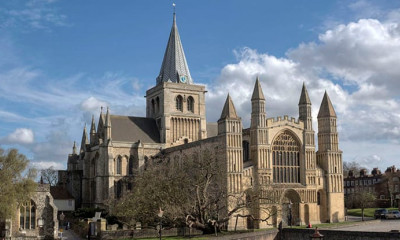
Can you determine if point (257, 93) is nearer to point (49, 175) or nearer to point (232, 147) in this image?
point (232, 147)

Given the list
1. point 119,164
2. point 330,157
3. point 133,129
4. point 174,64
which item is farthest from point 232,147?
point 174,64

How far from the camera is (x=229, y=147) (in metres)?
62.2

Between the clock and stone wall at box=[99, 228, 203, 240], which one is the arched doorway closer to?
stone wall at box=[99, 228, 203, 240]

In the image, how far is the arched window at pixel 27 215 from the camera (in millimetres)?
52781

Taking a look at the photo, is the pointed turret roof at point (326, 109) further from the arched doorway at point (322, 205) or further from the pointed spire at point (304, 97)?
the arched doorway at point (322, 205)

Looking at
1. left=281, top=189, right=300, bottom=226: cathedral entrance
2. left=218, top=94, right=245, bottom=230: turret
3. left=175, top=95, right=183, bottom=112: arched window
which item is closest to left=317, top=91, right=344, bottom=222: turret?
left=281, top=189, right=300, bottom=226: cathedral entrance

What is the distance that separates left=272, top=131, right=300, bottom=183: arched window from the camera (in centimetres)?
6712

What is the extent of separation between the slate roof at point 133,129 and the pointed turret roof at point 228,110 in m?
18.6

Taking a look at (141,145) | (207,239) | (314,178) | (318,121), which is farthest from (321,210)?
(207,239)

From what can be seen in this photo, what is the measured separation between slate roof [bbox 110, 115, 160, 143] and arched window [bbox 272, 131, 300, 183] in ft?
65.2

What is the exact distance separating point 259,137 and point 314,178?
31.9 ft

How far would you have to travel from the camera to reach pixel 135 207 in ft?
169

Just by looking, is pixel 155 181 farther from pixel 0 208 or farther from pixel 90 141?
pixel 90 141

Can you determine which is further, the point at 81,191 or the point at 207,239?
the point at 81,191
